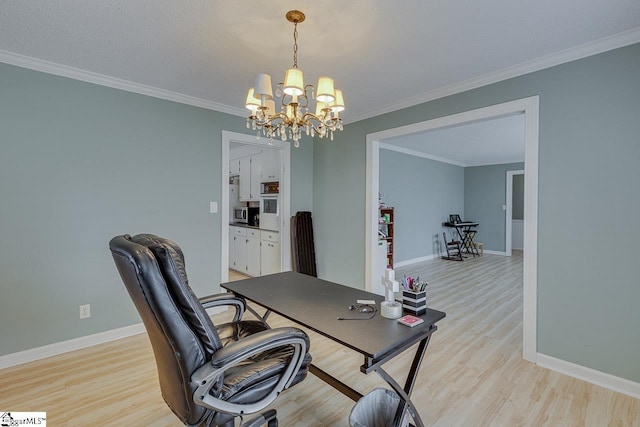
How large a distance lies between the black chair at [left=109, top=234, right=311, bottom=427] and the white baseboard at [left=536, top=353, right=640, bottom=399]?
2.19m

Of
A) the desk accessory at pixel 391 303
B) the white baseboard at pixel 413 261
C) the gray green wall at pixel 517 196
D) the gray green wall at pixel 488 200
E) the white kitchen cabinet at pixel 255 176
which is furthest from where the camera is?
the gray green wall at pixel 517 196

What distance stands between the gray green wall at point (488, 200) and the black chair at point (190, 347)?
7.75 metres

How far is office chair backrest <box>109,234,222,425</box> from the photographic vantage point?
40.2 inches

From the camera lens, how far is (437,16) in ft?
6.00

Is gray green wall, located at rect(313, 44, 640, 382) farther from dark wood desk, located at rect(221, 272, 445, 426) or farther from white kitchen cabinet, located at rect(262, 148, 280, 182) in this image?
white kitchen cabinet, located at rect(262, 148, 280, 182)

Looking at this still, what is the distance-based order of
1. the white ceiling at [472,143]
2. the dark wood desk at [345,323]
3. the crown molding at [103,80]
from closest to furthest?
the dark wood desk at [345,323]
the crown molding at [103,80]
the white ceiling at [472,143]

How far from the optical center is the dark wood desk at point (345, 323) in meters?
1.30

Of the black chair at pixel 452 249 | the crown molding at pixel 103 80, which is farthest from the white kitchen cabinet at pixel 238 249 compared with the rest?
the black chair at pixel 452 249

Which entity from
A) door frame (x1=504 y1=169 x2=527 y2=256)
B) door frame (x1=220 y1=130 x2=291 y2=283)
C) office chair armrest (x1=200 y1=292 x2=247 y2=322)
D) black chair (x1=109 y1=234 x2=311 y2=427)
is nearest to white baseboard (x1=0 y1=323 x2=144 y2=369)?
Answer: door frame (x1=220 y1=130 x2=291 y2=283)

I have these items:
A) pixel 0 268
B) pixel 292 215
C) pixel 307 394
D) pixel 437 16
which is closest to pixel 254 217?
pixel 292 215

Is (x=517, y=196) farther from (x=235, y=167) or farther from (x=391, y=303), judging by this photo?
(x=391, y=303)

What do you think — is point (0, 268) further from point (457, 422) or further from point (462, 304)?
point (462, 304)

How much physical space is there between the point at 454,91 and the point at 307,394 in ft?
9.55

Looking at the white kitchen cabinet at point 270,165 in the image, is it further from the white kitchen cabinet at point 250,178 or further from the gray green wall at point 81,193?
the gray green wall at point 81,193
